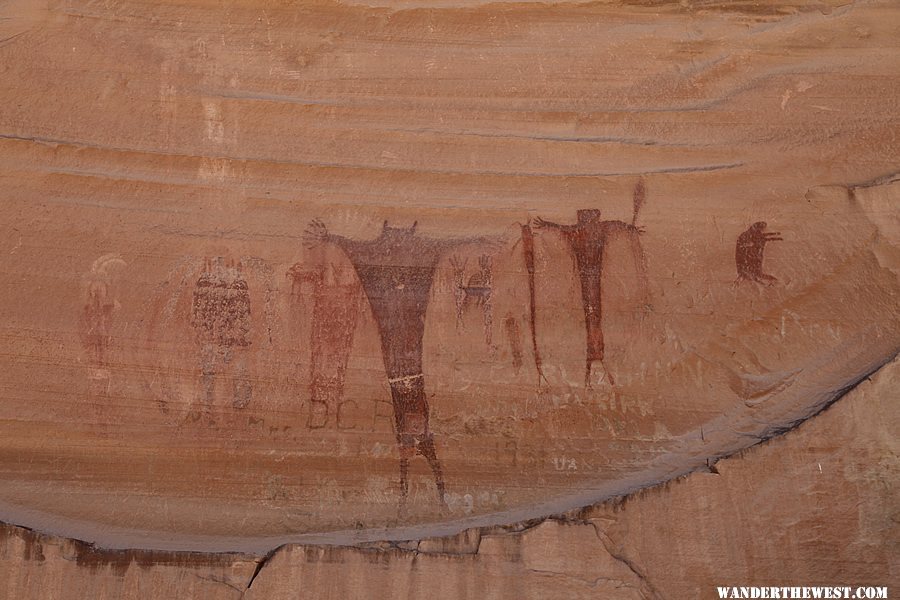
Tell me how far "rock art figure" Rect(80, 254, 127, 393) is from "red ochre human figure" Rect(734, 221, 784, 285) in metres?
3.01

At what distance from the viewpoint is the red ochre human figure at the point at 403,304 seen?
12.2 ft

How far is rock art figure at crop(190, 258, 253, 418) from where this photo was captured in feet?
12.3

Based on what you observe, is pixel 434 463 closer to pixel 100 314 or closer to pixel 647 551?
pixel 647 551

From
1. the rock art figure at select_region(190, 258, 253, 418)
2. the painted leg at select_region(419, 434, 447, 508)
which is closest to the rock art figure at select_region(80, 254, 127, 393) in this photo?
the rock art figure at select_region(190, 258, 253, 418)

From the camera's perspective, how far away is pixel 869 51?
390cm

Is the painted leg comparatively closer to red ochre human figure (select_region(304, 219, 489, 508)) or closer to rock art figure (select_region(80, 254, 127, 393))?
red ochre human figure (select_region(304, 219, 489, 508))

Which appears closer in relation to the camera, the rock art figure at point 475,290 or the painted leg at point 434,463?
the painted leg at point 434,463

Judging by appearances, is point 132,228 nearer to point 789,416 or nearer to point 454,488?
point 454,488

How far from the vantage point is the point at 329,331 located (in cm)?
377

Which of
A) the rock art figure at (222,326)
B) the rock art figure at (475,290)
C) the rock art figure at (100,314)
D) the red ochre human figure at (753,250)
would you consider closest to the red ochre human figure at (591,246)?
the rock art figure at (475,290)

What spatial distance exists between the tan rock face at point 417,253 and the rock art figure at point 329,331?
0.01 metres

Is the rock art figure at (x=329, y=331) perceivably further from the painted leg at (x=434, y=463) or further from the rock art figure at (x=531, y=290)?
the rock art figure at (x=531, y=290)

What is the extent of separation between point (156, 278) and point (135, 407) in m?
0.63

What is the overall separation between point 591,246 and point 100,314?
242cm
